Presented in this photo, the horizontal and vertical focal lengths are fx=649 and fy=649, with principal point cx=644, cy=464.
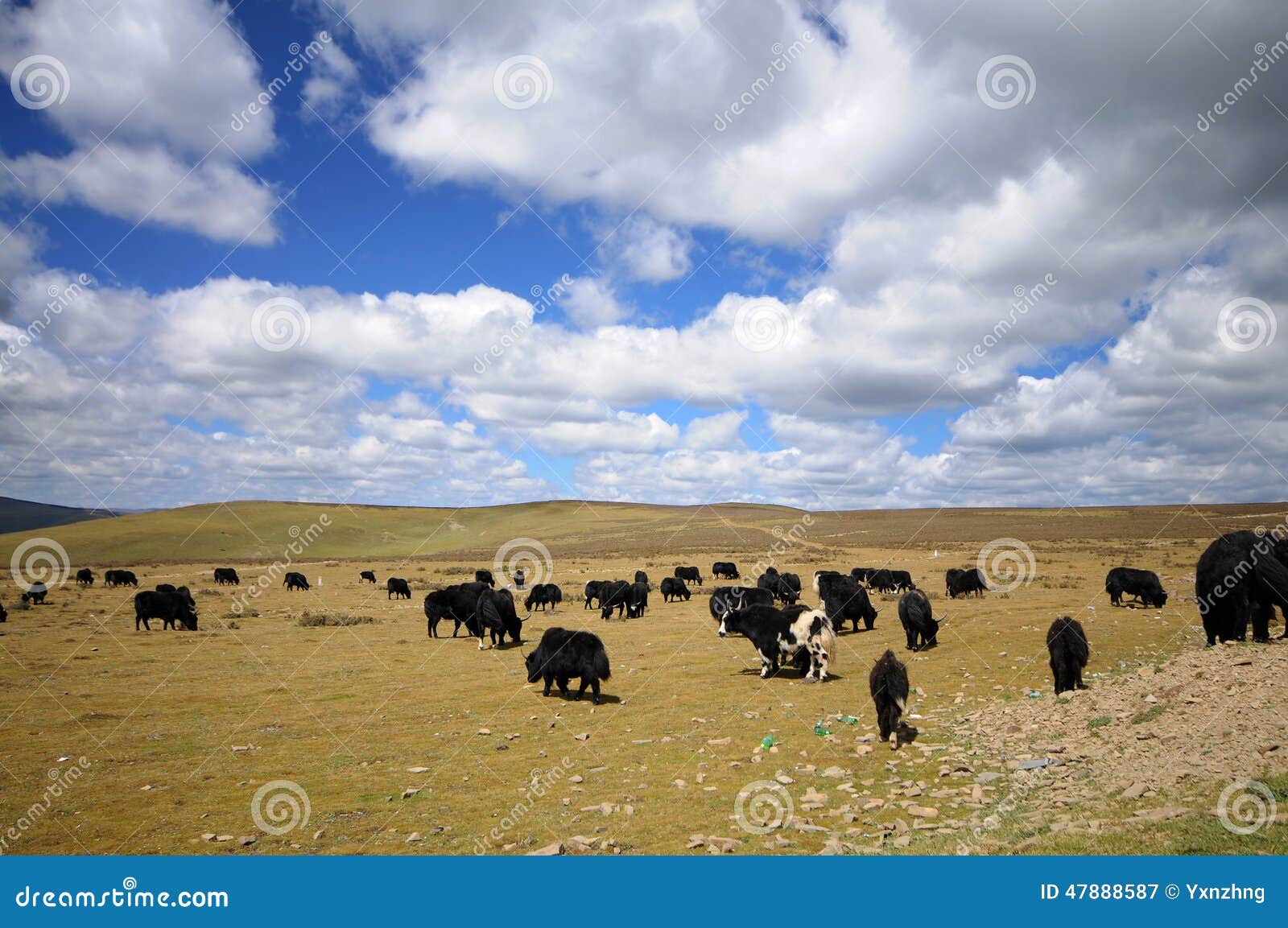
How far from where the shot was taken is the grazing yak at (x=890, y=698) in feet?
32.8

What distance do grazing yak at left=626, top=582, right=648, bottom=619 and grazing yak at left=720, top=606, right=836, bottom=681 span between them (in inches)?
509

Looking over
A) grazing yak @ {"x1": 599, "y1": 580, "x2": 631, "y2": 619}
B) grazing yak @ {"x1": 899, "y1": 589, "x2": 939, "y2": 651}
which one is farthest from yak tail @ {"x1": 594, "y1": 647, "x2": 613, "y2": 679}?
grazing yak @ {"x1": 599, "y1": 580, "x2": 631, "y2": 619}

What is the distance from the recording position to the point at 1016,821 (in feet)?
21.6

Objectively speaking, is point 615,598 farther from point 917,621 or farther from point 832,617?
point 917,621

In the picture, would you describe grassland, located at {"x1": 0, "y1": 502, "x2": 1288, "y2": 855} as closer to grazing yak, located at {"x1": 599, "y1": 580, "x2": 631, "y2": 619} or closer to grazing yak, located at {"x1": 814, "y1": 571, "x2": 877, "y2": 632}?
grazing yak, located at {"x1": 814, "y1": 571, "x2": 877, "y2": 632}

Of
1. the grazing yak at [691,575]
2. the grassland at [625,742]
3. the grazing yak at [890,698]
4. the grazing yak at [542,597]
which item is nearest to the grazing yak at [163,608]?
the grassland at [625,742]

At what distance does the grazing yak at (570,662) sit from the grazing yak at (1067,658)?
845 cm

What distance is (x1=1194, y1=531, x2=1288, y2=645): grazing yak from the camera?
12523 mm

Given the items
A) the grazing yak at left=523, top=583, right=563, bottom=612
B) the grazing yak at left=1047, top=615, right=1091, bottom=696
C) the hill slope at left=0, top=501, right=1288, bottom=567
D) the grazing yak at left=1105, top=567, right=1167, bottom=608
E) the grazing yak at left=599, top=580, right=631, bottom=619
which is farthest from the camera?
the hill slope at left=0, top=501, right=1288, bottom=567

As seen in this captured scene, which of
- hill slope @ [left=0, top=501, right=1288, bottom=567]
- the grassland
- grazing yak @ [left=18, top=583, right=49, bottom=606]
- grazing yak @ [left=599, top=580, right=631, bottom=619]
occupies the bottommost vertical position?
the grassland

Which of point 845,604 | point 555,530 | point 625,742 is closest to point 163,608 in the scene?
point 625,742

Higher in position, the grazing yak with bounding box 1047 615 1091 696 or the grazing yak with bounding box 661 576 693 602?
the grazing yak with bounding box 661 576 693 602

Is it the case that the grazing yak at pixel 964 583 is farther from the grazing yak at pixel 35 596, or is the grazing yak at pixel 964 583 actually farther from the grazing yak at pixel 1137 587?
the grazing yak at pixel 35 596

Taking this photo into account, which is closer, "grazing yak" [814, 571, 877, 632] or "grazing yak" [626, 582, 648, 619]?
"grazing yak" [814, 571, 877, 632]
